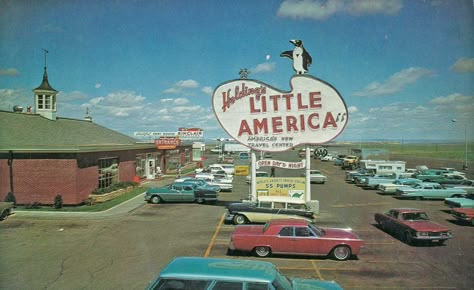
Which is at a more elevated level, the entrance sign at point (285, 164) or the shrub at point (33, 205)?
the entrance sign at point (285, 164)

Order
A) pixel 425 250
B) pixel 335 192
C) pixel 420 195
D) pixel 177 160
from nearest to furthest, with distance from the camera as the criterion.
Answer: pixel 425 250 < pixel 420 195 < pixel 335 192 < pixel 177 160

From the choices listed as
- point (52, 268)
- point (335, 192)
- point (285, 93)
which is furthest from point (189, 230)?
point (335, 192)

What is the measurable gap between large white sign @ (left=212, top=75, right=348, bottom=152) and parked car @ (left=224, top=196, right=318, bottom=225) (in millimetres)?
3716

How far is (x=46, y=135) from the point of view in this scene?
27.6 metres

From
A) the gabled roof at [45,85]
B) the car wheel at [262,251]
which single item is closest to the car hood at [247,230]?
the car wheel at [262,251]

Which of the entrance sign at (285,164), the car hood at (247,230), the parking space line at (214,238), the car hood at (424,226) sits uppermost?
the entrance sign at (285,164)

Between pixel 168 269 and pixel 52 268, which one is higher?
pixel 168 269

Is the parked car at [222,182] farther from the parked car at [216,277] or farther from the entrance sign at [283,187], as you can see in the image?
the parked car at [216,277]

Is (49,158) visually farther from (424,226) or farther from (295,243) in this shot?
(424,226)

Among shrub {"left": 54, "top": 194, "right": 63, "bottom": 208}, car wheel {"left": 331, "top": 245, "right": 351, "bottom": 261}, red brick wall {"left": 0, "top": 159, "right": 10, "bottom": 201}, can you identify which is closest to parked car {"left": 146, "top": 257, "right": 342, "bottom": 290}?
car wheel {"left": 331, "top": 245, "right": 351, "bottom": 261}

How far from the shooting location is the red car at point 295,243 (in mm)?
13258

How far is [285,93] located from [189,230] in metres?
9.59

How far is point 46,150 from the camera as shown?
2333 centimetres

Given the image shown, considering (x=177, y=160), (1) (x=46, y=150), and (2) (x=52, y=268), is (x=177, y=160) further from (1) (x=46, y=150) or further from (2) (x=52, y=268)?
(2) (x=52, y=268)
